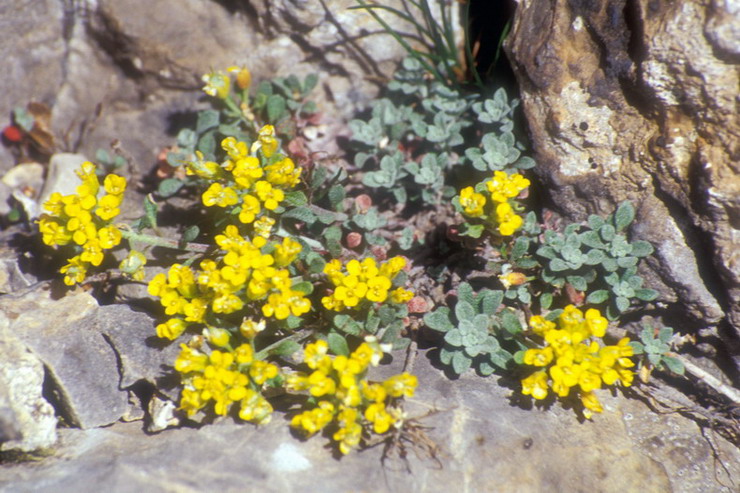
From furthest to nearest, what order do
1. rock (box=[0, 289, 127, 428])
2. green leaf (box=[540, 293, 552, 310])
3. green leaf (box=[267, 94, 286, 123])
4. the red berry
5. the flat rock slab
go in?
1. the red berry
2. green leaf (box=[267, 94, 286, 123])
3. green leaf (box=[540, 293, 552, 310])
4. rock (box=[0, 289, 127, 428])
5. the flat rock slab

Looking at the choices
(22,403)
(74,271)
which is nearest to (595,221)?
(74,271)

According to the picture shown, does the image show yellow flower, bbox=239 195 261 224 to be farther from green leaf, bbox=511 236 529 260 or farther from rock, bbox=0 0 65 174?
rock, bbox=0 0 65 174

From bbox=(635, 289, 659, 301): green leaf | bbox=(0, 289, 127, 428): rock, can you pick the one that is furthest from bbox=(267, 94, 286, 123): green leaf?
bbox=(635, 289, 659, 301): green leaf

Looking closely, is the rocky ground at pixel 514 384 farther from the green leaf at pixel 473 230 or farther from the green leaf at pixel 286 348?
the green leaf at pixel 473 230

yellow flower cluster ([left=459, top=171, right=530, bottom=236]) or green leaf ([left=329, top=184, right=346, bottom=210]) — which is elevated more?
yellow flower cluster ([left=459, top=171, right=530, bottom=236])

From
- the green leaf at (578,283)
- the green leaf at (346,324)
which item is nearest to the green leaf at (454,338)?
the green leaf at (346,324)

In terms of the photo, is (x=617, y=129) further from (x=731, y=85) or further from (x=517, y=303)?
(x=517, y=303)
